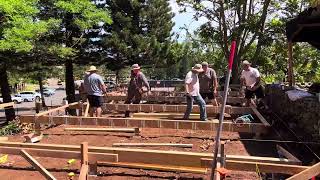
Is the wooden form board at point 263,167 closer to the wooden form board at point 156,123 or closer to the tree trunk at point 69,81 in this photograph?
the wooden form board at point 156,123

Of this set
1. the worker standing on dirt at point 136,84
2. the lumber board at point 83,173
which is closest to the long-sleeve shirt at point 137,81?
the worker standing on dirt at point 136,84

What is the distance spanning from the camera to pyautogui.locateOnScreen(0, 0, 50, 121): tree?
739 inches

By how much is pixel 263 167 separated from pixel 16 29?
15915 millimetres

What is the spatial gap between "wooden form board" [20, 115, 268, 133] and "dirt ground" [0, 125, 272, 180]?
1.17 ft

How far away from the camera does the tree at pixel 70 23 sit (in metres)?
23.9

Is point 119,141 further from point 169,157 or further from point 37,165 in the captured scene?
point 169,157

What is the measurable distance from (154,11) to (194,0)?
338 inches

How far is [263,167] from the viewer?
590cm

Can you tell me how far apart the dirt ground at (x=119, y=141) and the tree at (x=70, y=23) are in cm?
1309

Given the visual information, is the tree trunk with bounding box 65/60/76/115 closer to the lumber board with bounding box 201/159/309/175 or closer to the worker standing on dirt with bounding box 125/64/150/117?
the worker standing on dirt with bounding box 125/64/150/117

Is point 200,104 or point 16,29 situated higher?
point 16,29

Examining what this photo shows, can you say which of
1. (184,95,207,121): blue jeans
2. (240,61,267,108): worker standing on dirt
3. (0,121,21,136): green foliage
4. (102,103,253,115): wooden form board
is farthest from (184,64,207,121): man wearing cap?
(0,121,21,136): green foliage

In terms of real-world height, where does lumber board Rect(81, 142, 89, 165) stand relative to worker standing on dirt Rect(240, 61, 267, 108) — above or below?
below

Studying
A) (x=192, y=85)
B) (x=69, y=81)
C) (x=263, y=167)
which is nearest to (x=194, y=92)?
(x=192, y=85)
